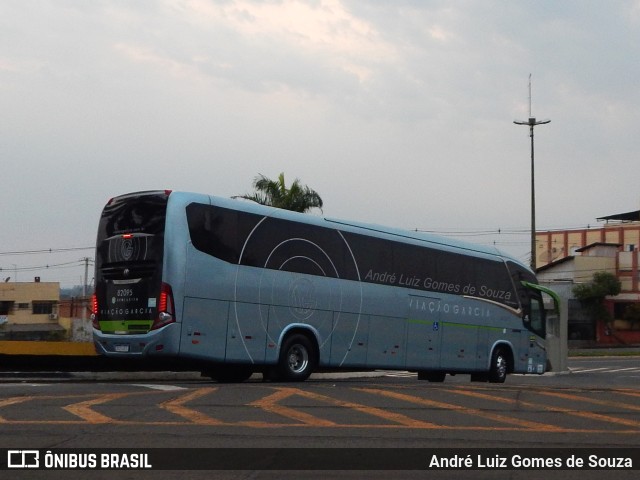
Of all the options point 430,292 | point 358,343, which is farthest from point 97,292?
point 430,292

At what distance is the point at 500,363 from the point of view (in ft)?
89.8

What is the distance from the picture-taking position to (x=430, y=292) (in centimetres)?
2461

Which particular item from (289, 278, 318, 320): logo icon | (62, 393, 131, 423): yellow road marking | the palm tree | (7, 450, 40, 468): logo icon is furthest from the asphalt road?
the palm tree

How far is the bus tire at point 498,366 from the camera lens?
27.1 metres

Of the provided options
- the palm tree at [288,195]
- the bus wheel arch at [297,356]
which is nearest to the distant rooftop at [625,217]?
the palm tree at [288,195]

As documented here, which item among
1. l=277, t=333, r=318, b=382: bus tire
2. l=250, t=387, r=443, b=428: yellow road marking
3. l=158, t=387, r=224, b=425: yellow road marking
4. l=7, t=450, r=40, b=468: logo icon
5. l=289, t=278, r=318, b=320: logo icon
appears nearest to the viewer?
l=7, t=450, r=40, b=468: logo icon

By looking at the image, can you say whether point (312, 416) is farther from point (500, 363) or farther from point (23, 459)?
point (500, 363)

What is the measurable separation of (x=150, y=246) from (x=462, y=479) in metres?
10.8

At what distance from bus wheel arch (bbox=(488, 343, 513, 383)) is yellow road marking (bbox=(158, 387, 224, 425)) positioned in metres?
13.3

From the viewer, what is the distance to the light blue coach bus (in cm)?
1823

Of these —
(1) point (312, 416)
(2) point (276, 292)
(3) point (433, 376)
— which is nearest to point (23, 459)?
(1) point (312, 416)

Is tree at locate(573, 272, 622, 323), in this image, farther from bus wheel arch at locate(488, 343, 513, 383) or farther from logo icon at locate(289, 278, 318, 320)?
logo icon at locate(289, 278, 318, 320)

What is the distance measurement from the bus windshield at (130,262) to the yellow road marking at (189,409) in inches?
132

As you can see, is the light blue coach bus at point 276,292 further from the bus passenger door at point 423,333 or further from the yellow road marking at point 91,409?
the yellow road marking at point 91,409
